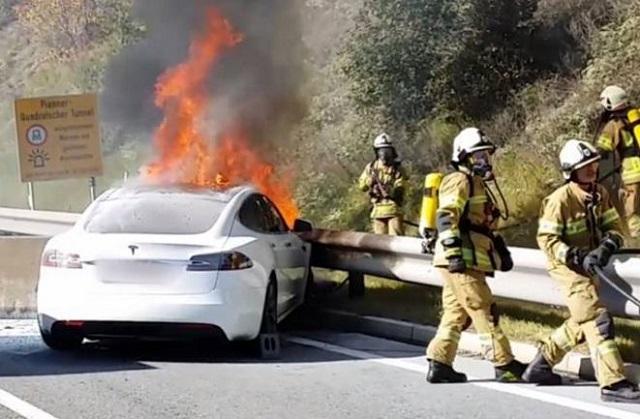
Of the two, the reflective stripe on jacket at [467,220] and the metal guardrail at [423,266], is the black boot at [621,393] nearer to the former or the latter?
the metal guardrail at [423,266]

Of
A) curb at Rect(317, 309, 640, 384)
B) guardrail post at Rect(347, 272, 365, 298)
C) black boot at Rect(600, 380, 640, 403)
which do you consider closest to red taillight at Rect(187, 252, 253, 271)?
curb at Rect(317, 309, 640, 384)

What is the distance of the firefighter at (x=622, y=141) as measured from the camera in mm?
9617

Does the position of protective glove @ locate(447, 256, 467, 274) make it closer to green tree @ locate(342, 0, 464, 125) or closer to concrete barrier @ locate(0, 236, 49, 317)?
concrete barrier @ locate(0, 236, 49, 317)

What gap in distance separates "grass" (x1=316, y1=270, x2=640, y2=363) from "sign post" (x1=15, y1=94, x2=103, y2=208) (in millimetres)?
7129

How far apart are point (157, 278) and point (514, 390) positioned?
8.50 ft

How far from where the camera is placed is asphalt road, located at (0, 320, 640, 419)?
21.3 feet

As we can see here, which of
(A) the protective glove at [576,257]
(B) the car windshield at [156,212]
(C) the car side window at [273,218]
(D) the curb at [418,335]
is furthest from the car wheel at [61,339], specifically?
(A) the protective glove at [576,257]

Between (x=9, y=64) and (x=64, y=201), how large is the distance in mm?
24112

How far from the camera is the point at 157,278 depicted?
793 centimetres

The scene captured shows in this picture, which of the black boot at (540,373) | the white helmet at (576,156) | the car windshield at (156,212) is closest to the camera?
the white helmet at (576,156)

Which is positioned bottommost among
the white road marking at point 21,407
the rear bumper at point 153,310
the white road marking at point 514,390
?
the white road marking at point 514,390

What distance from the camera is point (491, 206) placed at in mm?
7406

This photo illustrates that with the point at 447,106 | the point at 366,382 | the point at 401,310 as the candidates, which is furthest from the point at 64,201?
the point at 366,382

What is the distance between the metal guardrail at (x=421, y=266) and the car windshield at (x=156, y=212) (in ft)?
5.08
